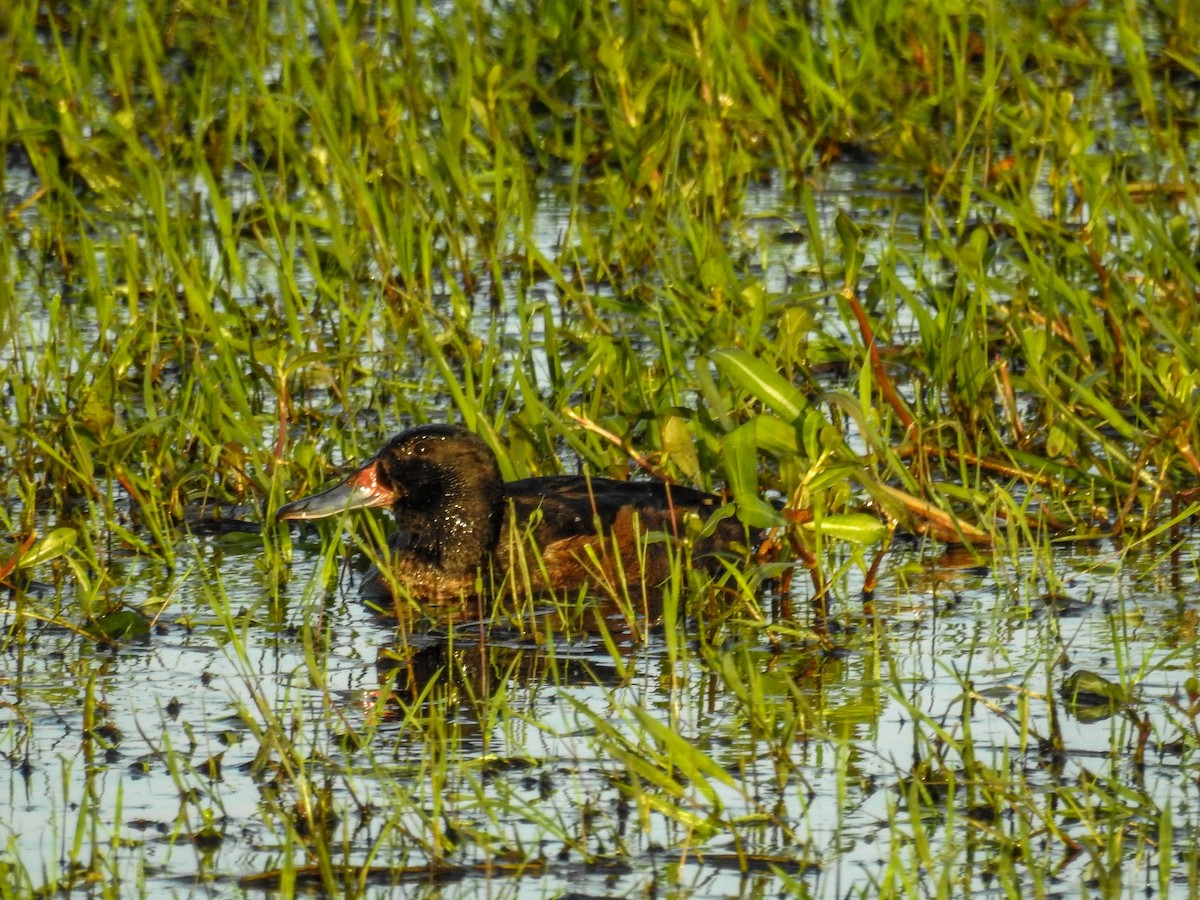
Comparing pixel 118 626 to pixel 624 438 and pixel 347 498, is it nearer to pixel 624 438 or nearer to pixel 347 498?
pixel 347 498

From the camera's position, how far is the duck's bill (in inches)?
251

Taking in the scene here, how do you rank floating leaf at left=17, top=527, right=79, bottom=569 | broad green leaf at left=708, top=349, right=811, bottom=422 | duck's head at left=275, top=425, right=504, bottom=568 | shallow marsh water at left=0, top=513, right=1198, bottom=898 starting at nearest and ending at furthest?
shallow marsh water at left=0, top=513, right=1198, bottom=898, floating leaf at left=17, top=527, right=79, bottom=569, broad green leaf at left=708, top=349, right=811, bottom=422, duck's head at left=275, top=425, right=504, bottom=568

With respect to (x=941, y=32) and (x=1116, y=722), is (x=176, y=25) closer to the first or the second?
(x=941, y=32)

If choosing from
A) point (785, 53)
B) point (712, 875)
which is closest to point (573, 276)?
point (785, 53)

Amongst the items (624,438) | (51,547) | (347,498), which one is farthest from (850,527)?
(51,547)

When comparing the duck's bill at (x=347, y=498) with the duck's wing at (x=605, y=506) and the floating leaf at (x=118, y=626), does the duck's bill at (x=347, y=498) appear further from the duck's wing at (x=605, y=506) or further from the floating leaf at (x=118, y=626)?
the floating leaf at (x=118, y=626)

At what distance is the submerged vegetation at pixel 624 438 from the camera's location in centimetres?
441

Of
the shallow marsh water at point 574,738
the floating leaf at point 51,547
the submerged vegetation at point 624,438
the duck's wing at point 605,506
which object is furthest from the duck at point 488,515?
the floating leaf at point 51,547

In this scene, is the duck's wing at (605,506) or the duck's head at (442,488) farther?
the duck's head at (442,488)

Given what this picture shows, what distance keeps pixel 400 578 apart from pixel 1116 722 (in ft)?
6.83

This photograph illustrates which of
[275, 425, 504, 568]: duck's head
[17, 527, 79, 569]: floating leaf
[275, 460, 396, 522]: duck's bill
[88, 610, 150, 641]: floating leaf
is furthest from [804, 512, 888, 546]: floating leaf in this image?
[17, 527, 79, 569]: floating leaf

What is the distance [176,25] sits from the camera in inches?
454

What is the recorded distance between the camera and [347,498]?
6.41 meters

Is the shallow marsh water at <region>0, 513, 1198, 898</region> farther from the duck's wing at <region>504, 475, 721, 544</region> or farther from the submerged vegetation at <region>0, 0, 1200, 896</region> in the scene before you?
the duck's wing at <region>504, 475, 721, 544</region>
